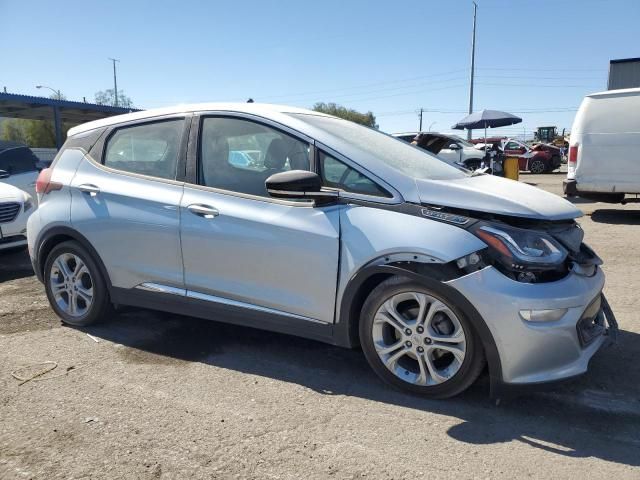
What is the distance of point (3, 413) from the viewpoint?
10.1 feet

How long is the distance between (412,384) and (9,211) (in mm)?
5864

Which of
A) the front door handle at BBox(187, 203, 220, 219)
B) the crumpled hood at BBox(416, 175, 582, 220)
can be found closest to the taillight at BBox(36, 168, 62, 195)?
the front door handle at BBox(187, 203, 220, 219)

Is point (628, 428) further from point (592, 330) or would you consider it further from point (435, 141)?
point (435, 141)

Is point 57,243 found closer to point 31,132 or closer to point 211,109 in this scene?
point 211,109

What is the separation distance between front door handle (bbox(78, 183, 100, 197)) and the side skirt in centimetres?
77

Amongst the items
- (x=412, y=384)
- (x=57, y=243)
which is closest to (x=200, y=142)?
(x=57, y=243)

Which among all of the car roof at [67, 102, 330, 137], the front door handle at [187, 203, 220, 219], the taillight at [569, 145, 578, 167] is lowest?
the front door handle at [187, 203, 220, 219]

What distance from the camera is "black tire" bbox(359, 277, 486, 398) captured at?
2.94 metres

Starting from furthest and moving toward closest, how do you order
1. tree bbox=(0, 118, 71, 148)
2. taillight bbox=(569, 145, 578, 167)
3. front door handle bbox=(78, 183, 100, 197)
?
tree bbox=(0, 118, 71, 148), taillight bbox=(569, 145, 578, 167), front door handle bbox=(78, 183, 100, 197)

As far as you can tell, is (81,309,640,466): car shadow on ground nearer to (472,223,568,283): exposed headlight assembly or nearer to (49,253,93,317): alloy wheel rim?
(49,253,93,317): alloy wheel rim

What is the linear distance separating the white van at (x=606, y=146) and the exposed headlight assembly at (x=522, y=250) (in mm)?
7977

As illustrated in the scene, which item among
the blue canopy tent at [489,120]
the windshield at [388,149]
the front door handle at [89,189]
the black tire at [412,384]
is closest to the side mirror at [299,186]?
the windshield at [388,149]

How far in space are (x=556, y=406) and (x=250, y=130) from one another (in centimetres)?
258

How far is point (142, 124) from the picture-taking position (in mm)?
4211
